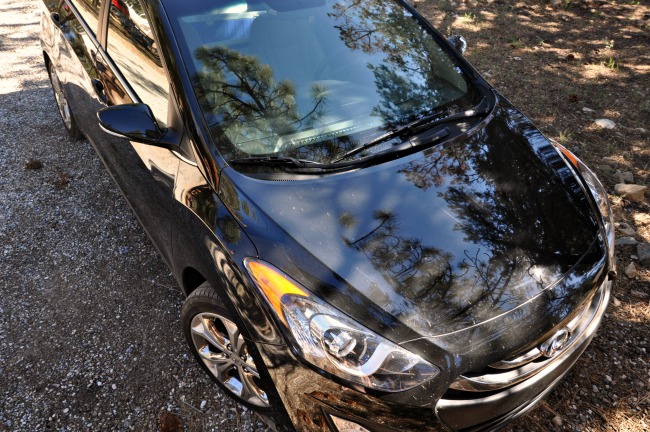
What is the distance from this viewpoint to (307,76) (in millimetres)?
2246

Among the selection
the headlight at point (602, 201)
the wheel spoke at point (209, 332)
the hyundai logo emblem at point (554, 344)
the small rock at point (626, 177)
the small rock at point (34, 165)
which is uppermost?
the headlight at point (602, 201)

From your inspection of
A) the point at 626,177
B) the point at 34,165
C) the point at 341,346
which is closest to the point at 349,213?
the point at 341,346

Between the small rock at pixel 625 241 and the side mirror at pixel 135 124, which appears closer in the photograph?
the side mirror at pixel 135 124

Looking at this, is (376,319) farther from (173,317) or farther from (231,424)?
(173,317)

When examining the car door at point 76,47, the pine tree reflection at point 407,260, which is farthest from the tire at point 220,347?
the car door at point 76,47

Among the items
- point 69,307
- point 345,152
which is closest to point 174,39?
point 345,152

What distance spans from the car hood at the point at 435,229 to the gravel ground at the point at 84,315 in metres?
1.02

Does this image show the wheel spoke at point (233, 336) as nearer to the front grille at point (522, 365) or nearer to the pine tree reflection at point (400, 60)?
the front grille at point (522, 365)

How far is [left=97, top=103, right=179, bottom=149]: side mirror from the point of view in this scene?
6.63 feet

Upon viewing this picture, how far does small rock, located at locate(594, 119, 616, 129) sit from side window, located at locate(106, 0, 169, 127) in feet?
12.1

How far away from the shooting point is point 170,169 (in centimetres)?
216

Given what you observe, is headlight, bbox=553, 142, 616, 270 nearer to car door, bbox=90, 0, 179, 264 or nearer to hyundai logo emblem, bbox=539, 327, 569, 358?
hyundai logo emblem, bbox=539, 327, 569, 358

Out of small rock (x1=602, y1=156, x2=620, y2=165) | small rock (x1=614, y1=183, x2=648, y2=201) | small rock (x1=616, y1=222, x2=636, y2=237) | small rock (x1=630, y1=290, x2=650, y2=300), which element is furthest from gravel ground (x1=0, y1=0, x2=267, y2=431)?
small rock (x1=602, y1=156, x2=620, y2=165)

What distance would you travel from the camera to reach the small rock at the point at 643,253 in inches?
115
